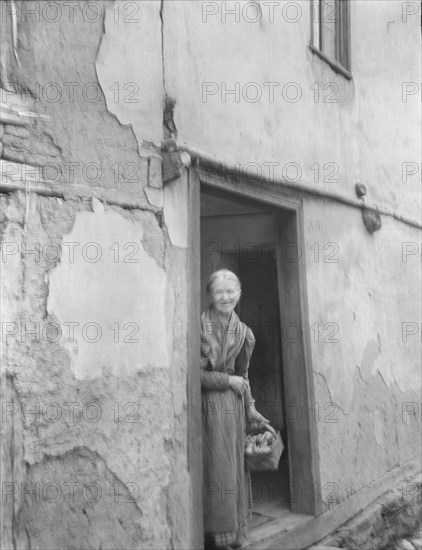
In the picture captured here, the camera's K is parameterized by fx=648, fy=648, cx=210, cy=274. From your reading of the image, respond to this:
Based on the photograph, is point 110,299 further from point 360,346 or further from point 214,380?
point 360,346

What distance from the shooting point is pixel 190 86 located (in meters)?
3.91

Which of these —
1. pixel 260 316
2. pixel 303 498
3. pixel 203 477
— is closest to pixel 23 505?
pixel 203 477

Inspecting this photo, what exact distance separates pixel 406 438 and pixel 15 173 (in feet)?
15.1

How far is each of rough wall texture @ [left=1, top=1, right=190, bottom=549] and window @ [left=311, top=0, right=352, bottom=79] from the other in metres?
2.47

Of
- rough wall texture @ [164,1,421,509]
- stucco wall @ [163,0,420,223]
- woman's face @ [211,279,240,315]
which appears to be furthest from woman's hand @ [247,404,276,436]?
stucco wall @ [163,0,420,223]

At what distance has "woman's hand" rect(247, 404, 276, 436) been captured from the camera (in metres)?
4.22

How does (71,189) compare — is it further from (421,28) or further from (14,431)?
(421,28)

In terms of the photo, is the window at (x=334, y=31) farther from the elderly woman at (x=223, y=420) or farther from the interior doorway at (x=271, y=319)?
the elderly woman at (x=223, y=420)

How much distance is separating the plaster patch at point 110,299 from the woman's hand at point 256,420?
3.22 feet

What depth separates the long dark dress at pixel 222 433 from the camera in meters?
3.78

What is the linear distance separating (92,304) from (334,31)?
407cm

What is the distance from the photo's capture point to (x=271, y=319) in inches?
232

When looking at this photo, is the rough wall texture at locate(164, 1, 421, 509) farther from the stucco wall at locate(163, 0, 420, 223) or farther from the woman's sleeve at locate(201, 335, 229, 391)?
the woman's sleeve at locate(201, 335, 229, 391)

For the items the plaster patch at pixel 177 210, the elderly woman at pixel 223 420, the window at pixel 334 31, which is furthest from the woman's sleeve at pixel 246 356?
the window at pixel 334 31
